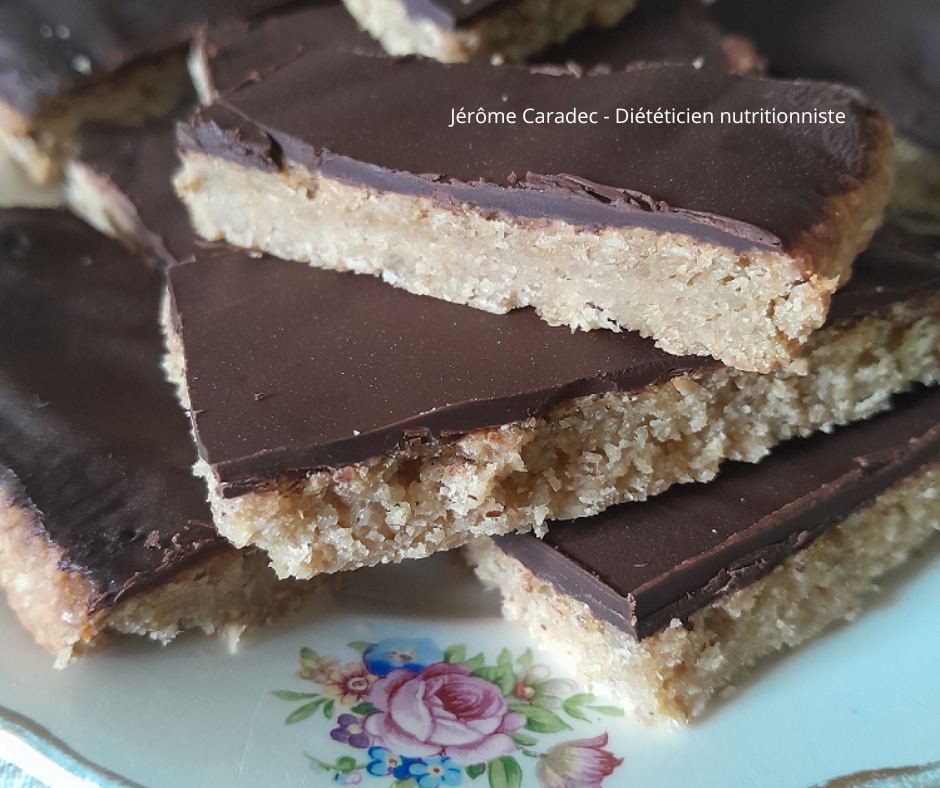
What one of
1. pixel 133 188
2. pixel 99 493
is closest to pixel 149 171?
pixel 133 188

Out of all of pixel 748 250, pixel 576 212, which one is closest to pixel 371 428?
pixel 576 212

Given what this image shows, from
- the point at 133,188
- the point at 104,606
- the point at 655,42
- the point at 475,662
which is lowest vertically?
the point at 475,662

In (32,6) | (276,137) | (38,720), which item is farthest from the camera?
(32,6)

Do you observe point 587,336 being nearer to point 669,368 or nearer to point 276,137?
point 669,368

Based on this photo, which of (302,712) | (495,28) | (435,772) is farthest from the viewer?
(495,28)

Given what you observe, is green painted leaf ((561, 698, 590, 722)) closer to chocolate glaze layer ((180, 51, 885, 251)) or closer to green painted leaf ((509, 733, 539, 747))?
green painted leaf ((509, 733, 539, 747))

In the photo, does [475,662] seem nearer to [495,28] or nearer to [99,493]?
[99,493]

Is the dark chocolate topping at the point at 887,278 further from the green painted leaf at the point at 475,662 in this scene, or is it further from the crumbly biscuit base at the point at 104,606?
the crumbly biscuit base at the point at 104,606
